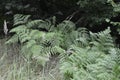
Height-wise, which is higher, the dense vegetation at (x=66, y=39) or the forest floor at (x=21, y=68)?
the dense vegetation at (x=66, y=39)

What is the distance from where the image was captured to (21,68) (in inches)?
165

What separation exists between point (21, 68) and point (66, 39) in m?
0.90

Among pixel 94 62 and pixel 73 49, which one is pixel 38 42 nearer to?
pixel 73 49

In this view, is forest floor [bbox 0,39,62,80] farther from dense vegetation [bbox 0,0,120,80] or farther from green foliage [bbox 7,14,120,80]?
green foliage [bbox 7,14,120,80]

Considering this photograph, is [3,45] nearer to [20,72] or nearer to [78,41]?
[20,72]

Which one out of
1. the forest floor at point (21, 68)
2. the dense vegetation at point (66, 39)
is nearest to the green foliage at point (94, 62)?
the dense vegetation at point (66, 39)

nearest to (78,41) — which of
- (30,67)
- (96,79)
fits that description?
(30,67)

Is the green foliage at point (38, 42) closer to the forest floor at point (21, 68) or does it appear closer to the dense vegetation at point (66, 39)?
the dense vegetation at point (66, 39)

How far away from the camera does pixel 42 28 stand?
5035 millimetres

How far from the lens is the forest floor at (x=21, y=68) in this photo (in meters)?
4.04

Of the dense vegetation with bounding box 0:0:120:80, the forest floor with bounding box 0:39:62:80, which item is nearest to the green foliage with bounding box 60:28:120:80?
the dense vegetation with bounding box 0:0:120:80

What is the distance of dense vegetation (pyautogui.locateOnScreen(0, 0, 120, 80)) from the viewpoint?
3744 millimetres

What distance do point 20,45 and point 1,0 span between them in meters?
0.90

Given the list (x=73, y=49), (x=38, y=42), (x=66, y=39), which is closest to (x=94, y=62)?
(x=73, y=49)
